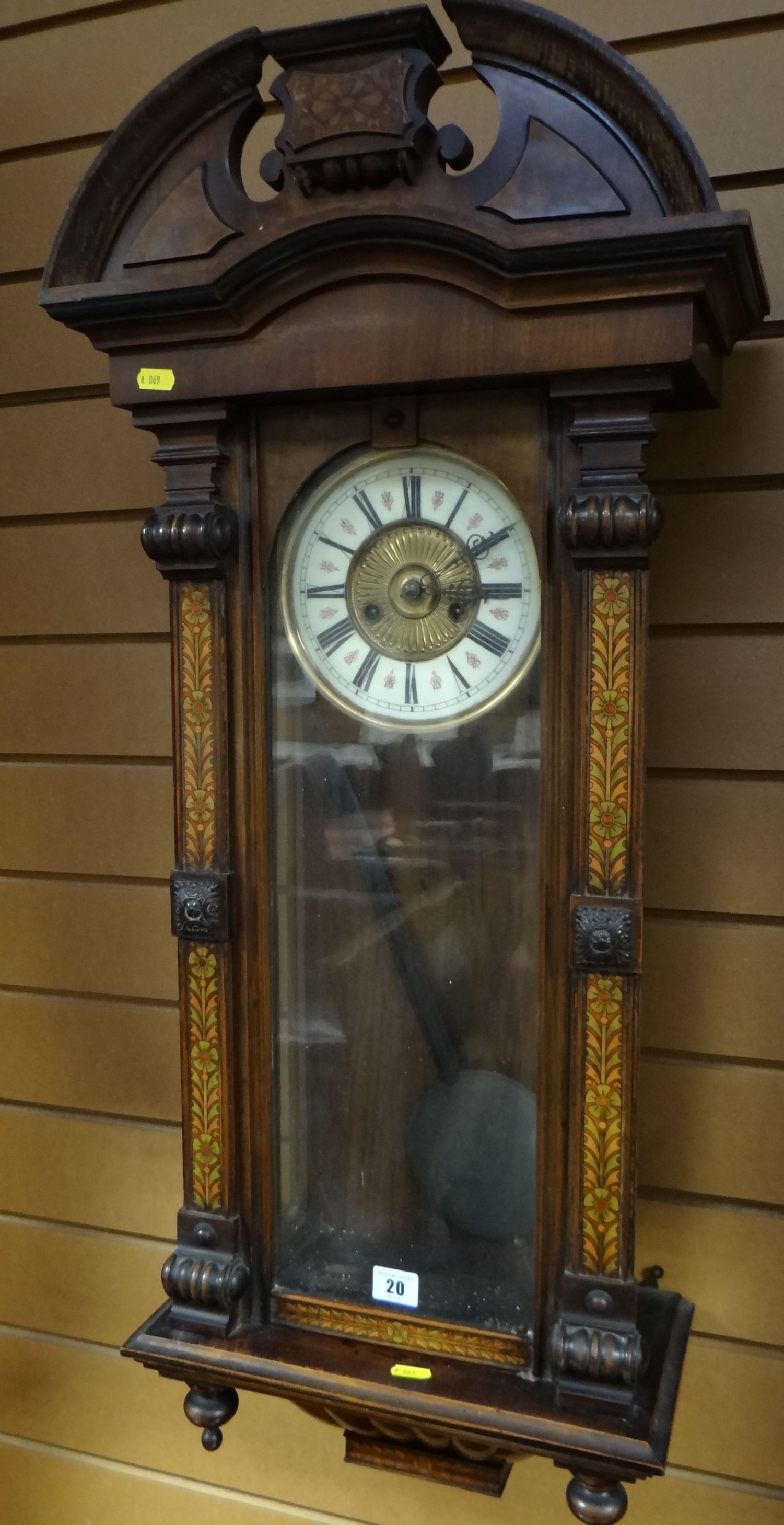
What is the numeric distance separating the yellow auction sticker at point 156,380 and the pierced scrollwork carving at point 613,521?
323 mm

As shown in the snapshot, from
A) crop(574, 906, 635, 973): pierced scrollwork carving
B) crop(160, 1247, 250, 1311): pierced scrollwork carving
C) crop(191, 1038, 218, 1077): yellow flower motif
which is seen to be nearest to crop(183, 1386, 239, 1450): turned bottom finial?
crop(160, 1247, 250, 1311): pierced scrollwork carving

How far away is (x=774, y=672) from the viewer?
101 cm

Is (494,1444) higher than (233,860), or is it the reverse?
(233,860)

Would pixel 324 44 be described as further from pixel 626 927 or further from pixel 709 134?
pixel 626 927

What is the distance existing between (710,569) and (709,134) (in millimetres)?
382

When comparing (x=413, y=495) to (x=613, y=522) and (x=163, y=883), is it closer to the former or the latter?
(x=613, y=522)

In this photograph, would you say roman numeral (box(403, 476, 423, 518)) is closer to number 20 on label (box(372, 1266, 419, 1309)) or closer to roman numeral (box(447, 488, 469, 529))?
roman numeral (box(447, 488, 469, 529))

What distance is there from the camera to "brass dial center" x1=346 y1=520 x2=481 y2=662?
845mm

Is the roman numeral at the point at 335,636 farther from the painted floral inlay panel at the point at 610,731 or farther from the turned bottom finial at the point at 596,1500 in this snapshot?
the turned bottom finial at the point at 596,1500

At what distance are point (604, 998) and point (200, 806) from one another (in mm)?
345

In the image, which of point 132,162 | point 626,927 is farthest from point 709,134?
point 626,927

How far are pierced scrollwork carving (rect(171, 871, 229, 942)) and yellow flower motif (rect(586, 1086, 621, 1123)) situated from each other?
0.31 m

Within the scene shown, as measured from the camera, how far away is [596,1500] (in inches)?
32.7

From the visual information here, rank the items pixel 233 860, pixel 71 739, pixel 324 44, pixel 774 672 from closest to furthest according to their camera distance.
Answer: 1. pixel 324 44
2. pixel 233 860
3. pixel 774 672
4. pixel 71 739
